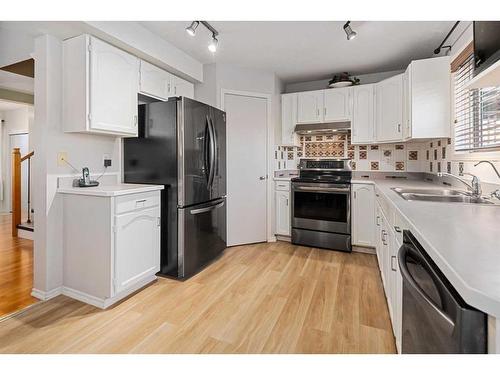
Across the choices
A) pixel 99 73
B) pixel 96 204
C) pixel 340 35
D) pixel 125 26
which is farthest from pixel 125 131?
pixel 340 35

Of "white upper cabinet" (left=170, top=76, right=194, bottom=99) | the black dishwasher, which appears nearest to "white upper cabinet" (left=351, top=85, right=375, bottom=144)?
"white upper cabinet" (left=170, top=76, right=194, bottom=99)

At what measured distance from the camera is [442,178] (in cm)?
264

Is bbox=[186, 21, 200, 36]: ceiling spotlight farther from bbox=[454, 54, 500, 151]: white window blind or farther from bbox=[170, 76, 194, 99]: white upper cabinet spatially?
bbox=[454, 54, 500, 151]: white window blind

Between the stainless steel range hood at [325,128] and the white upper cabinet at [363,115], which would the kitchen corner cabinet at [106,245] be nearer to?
the stainless steel range hood at [325,128]

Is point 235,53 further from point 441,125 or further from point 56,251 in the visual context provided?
point 56,251

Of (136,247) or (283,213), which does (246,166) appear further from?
(136,247)

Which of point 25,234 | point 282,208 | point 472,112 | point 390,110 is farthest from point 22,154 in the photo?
point 472,112

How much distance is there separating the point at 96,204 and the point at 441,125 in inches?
122

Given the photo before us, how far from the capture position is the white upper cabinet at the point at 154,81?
2539 millimetres

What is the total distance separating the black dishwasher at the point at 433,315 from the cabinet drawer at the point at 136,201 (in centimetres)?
185

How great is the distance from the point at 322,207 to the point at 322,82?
191cm

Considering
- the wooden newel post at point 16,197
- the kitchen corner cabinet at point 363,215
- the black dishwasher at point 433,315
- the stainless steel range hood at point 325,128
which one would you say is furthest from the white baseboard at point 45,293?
the stainless steel range hood at point 325,128

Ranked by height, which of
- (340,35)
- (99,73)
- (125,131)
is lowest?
(125,131)

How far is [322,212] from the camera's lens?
3328 millimetres
